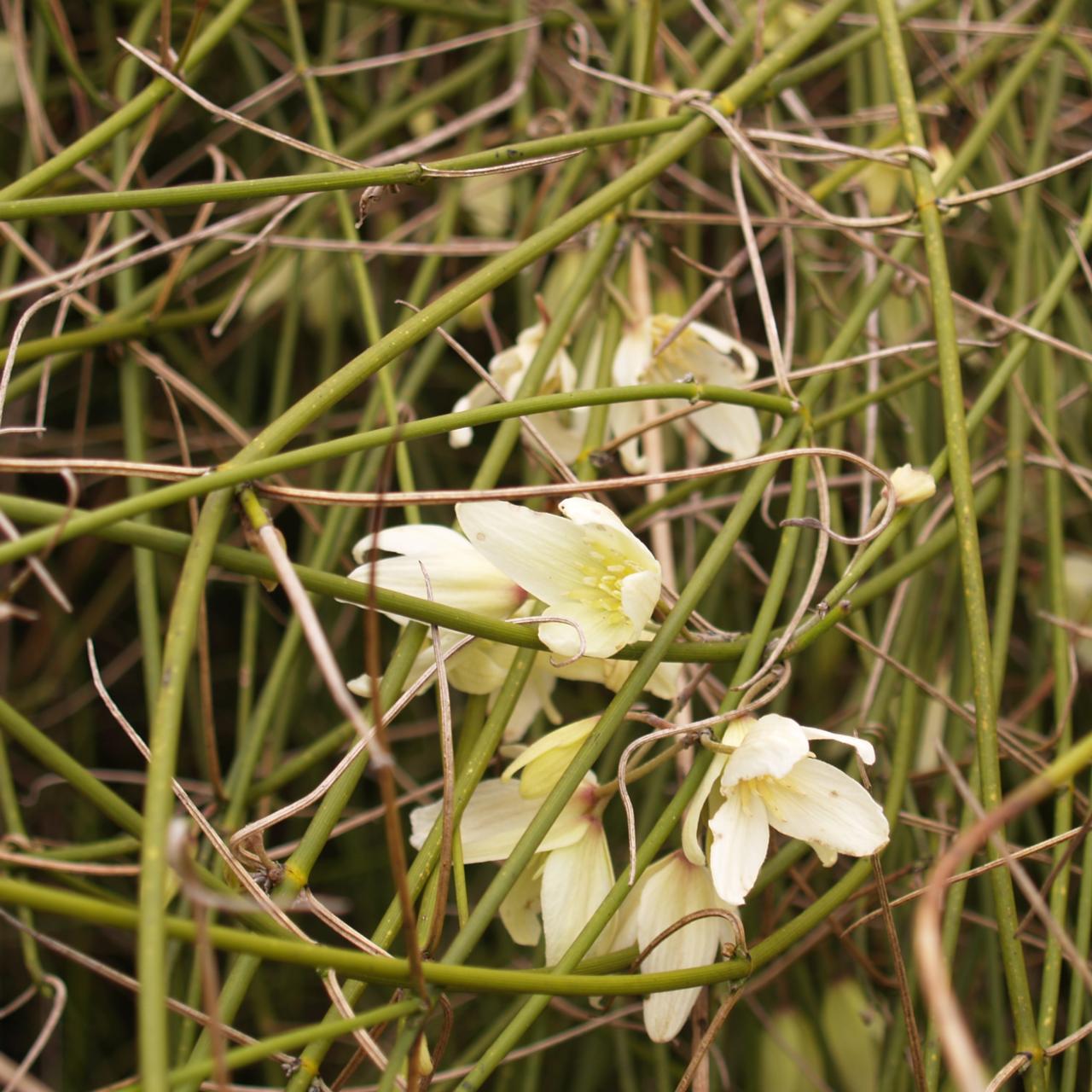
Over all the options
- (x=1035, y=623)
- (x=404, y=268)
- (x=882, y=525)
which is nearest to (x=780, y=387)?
(x=882, y=525)

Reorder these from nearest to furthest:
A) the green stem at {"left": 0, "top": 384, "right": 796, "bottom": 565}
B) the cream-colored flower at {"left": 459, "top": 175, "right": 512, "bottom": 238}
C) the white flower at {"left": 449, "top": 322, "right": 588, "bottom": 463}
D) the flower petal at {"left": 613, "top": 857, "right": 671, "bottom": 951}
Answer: the green stem at {"left": 0, "top": 384, "right": 796, "bottom": 565}
the flower petal at {"left": 613, "top": 857, "right": 671, "bottom": 951}
the white flower at {"left": 449, "top": 322, "right": 588, "bottom": 463}
the cream-colored flower at {"left": 459, "top": 175, "right": 512, "bottom": 238}

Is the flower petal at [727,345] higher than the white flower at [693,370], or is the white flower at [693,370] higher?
the flower petal at [727,345]

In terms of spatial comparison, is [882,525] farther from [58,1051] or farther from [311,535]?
[58,1051]

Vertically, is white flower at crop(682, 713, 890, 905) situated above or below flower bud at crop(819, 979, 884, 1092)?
above

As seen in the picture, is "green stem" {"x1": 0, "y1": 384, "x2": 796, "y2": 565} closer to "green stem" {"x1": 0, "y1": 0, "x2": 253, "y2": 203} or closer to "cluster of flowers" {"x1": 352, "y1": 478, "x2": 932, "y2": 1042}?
"cluster of flowers" {"x1": 352, "y1": 478, "x2": 932, "y2": 1042}

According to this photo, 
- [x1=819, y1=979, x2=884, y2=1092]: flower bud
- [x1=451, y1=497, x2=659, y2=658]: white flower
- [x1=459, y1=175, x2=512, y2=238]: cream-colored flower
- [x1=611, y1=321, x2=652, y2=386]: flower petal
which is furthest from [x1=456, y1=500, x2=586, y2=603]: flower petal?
[x1=459, y1=175, x2=512, y2=238]: cream-colored flower

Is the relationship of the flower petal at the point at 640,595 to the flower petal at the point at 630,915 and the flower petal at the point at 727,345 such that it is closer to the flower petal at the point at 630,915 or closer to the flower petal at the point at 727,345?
the flower petal at the point at 630,915

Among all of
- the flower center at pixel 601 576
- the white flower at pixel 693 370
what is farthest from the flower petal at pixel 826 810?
the white flower at pixel 693 370
